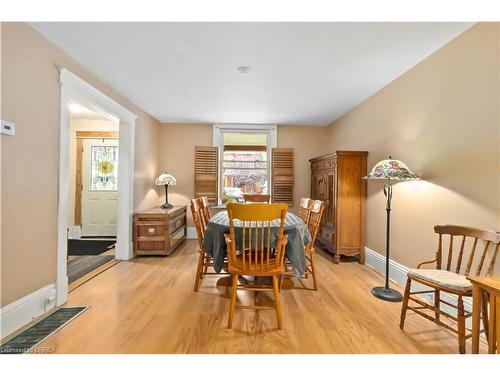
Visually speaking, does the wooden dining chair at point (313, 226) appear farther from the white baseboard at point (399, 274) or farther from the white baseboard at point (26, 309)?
the white baseboard at point (26, 309)

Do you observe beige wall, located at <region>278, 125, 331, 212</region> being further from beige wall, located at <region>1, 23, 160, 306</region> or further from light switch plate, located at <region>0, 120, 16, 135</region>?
light switch plate, located at <region>0, 120, 16, 135</region>

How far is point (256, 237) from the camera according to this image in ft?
6.01

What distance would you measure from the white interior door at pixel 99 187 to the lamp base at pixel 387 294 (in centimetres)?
494

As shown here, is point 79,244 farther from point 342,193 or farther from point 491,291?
point 491,291

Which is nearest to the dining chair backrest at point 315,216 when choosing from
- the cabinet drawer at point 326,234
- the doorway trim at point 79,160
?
the cabinet drawer at point 326,234

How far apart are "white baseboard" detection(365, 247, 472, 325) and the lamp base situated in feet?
0.68

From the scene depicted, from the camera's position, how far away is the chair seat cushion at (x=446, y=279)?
59.5 inches

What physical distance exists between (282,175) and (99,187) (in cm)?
392

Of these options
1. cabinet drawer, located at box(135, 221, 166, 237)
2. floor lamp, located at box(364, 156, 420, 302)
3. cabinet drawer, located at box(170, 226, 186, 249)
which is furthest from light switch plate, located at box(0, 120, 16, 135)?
floor lamp, located at box(364, 156, 420, 302)

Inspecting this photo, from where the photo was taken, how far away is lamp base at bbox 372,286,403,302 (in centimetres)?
233

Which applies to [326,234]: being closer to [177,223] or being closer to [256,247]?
[256,247]

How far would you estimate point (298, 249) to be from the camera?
2146 mm

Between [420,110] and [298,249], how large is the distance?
1.92m

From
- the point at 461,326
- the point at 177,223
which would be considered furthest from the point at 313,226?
the point at 177,223
